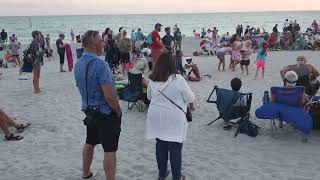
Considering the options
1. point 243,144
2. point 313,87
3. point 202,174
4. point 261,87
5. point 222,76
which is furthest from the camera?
point 222,76

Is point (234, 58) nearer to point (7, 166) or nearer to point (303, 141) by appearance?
point (303, 141)

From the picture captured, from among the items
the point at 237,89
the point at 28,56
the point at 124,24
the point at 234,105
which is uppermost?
the point at 28,56

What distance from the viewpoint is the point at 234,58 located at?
13594 mm

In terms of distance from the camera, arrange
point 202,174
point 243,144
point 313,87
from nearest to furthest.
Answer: point 202,174 → point 243,144 → point 313,87

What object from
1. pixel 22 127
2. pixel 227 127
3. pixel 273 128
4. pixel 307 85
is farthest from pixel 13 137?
pixel 307 85

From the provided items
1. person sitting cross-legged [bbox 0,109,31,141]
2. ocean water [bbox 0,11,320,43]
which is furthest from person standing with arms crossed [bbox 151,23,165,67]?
ocean water [bbox 0,11,320,43]

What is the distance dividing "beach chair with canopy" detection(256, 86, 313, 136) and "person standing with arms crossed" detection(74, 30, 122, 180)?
2.96 meters

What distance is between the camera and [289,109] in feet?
20.3

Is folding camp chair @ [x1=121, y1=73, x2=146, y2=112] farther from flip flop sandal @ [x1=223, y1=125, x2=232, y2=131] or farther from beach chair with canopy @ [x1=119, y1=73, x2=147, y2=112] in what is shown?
flip flop sandal @ [x1=223, y1=125, x2=232, y2=131]

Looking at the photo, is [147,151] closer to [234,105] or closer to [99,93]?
[234,105]

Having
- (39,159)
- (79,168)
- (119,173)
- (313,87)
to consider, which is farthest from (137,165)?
(313,87)

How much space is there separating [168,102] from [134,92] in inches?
165

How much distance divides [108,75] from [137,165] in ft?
6.02

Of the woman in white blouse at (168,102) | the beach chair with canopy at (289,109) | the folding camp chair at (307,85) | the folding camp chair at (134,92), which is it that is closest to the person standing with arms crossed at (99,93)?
the woman in white blouse at (168,102)
